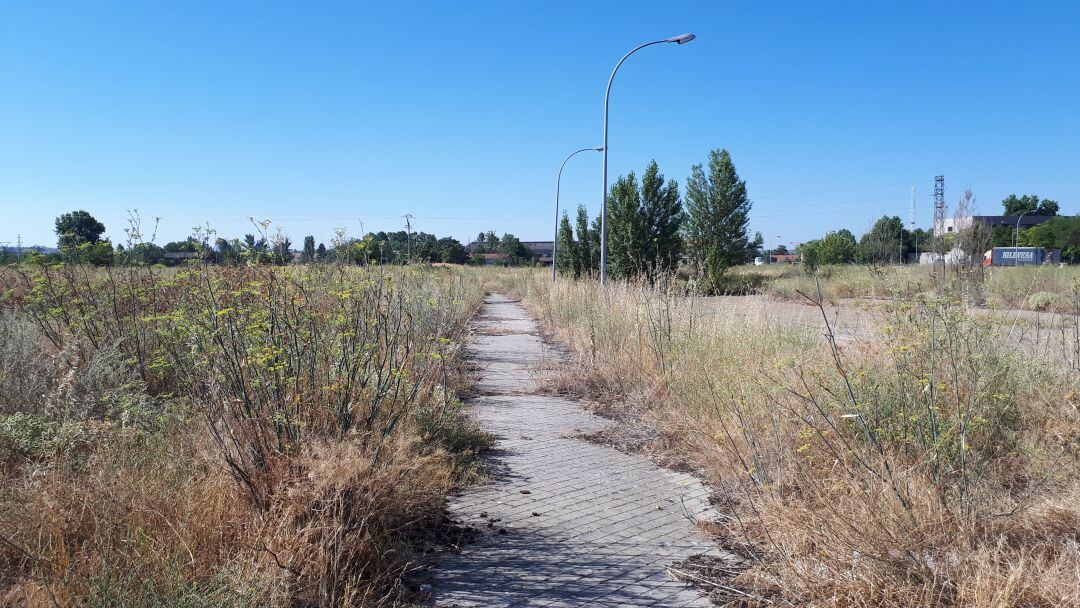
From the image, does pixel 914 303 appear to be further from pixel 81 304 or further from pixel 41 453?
pixel 81 304

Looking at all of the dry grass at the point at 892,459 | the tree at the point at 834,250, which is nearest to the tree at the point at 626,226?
the tree at the point at 834,250

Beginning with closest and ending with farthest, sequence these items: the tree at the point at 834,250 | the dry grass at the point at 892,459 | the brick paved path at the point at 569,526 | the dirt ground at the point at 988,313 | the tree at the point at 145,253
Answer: the dry grass at the point at 892,459 < the brick paved path at the point at 569,526 < the dirt ground at the point at 988,313 < the tree at the point at 145,253 < the tree at the point at 834,250

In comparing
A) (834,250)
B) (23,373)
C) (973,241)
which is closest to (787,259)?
(834,250)

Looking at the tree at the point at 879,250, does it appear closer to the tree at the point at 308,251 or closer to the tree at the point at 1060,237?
the tree at the point at 308,251

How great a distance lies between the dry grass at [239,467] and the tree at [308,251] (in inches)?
22.9

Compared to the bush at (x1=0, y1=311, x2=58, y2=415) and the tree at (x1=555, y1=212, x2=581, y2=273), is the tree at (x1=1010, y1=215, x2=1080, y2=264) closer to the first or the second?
the tree at (x1=555, y1=212, x2=581, y2=273)

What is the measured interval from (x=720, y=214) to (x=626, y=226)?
732 centimetres

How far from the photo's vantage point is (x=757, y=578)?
321cm

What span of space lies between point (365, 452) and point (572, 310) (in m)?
10.1

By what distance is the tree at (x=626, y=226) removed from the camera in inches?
1329

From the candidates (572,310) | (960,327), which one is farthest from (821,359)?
(572,310)

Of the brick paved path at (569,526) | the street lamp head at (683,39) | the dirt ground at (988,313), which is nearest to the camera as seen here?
the brick paved path at (569,526)

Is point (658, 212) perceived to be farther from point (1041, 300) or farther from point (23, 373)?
point (23, 373)

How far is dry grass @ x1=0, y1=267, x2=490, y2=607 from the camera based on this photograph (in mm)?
2900
